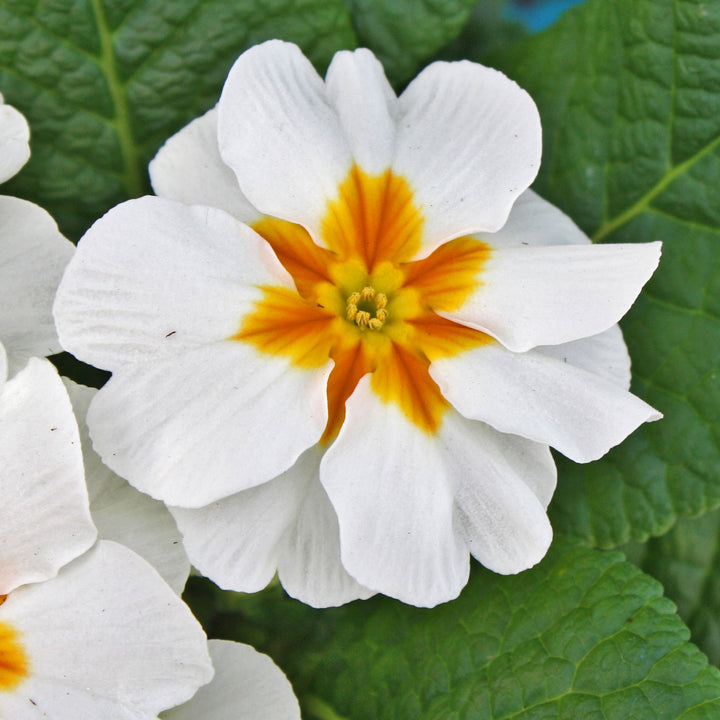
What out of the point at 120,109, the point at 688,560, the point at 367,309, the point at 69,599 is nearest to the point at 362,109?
the point at 367,309

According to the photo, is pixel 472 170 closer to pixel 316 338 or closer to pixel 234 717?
pixel 316 338

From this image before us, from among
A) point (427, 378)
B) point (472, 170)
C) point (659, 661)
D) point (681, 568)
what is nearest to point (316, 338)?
point (427, 378)

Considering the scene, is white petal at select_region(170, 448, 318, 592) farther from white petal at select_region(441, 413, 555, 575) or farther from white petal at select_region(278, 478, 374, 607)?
white petal at select_region(441, 413, 555, 575)

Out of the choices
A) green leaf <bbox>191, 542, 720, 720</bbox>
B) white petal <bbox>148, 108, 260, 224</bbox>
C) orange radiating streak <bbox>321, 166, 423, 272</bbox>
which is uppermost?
white petal <bbox>148, 108, 260, 224</bbox>

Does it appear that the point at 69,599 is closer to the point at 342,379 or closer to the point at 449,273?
the point at 342,379

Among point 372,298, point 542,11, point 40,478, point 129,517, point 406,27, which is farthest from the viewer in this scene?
point 542,11

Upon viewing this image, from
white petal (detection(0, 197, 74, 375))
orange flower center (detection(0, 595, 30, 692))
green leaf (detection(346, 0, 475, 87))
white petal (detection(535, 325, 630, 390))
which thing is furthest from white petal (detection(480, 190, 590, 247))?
orange flower center (detection(0, 595, 30, 692))
